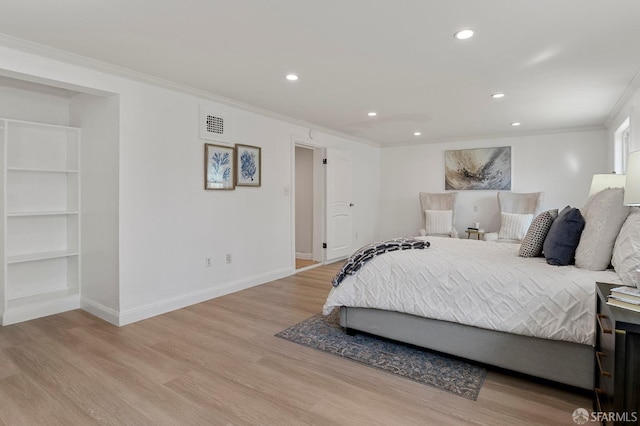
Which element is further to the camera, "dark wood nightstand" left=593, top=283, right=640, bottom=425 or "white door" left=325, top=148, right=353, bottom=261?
"white door" left=325, top=148, right=353, bottom=261

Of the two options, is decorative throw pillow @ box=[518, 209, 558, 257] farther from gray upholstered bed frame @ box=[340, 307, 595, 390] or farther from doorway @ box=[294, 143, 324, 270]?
doorway @ box=[294, 143, 324, 270]

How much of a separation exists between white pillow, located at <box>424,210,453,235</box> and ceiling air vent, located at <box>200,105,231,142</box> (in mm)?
3738

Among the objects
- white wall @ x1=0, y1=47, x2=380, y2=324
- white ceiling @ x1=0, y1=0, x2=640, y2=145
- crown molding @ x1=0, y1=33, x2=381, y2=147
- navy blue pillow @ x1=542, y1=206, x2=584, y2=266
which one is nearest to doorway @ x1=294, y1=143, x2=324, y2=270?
white wall @ x1=0, y1=47, x2=380, y2=324

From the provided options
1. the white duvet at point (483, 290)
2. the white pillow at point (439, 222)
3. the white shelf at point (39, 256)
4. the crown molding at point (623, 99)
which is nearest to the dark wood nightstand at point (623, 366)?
the white duvet at point (483, 290)

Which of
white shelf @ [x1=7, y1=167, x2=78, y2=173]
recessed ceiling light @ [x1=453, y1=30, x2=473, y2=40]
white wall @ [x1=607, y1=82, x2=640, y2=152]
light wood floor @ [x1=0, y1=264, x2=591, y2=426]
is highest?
recessed ceiling light @ [x1=453, y1=30, x2=473, y2=40]

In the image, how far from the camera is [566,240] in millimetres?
2281

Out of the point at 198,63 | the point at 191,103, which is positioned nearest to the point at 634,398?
the point at 198,63

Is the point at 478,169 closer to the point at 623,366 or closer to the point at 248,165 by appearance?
the point at 248,165

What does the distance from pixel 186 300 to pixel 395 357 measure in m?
2.26

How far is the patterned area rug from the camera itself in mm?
2176

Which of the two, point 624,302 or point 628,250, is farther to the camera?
point 628,250

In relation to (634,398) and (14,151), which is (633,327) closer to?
(634,398)

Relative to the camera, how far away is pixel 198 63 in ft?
9.51

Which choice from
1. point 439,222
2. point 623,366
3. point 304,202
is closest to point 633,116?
point 439,222
